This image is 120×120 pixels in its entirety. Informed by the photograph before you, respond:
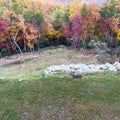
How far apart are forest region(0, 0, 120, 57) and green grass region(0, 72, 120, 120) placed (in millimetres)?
15615

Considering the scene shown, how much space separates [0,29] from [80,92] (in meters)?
21.1

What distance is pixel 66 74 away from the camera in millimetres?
21578

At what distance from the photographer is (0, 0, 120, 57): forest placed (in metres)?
36.4

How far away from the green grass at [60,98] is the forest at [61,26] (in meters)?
15.6

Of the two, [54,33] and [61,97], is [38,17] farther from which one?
[61,97]

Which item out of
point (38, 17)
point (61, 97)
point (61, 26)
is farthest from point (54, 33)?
point (61, 97)

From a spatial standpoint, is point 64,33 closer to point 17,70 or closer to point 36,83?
point 17,70

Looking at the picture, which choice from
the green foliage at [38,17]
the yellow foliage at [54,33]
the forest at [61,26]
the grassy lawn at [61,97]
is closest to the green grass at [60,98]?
the grassy lawn at [61,97]

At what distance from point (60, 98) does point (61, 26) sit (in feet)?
71.2

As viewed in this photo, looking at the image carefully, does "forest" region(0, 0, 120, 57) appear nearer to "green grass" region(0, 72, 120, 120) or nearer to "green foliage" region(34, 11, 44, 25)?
"green foliage" region(34, 11, 44, 25)

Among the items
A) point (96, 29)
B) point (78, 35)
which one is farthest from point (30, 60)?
point (96, 29)

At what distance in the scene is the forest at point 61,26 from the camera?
36.4 m

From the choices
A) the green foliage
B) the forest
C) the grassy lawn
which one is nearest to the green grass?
the grassy lawn

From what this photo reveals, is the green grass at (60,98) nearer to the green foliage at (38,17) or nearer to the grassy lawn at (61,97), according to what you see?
the grassy lawn at (61,97)
